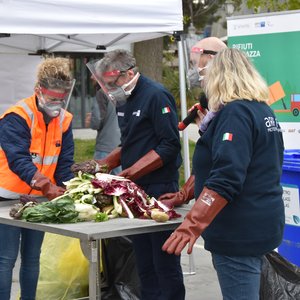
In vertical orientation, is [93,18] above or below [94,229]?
above

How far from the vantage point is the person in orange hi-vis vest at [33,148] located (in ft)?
14.9

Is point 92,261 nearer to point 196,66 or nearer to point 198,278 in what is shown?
Result: point 196,66

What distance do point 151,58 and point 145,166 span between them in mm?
7208

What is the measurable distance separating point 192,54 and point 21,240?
1.74 metres

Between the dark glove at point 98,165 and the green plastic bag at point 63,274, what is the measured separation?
92 cm

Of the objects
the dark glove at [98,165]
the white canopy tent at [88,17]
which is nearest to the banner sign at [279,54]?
the white canopy tent at [88,17]

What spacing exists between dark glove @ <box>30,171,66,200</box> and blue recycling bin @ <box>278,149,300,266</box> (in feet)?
6.05

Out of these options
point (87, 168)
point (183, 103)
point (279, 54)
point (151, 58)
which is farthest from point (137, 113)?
point (151, 58)

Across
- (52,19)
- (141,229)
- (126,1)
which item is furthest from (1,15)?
(141,229)

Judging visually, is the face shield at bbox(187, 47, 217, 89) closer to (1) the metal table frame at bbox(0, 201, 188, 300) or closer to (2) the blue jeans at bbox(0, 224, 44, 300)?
(1) the metal table frame at bbox(0, 201, 188, 300)

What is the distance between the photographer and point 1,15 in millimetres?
5180

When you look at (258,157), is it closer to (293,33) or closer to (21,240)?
(21,240)

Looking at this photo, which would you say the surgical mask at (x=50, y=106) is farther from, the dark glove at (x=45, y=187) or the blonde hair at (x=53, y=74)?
the dark glove at (x=45, y=187)

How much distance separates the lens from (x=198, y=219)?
329cm
